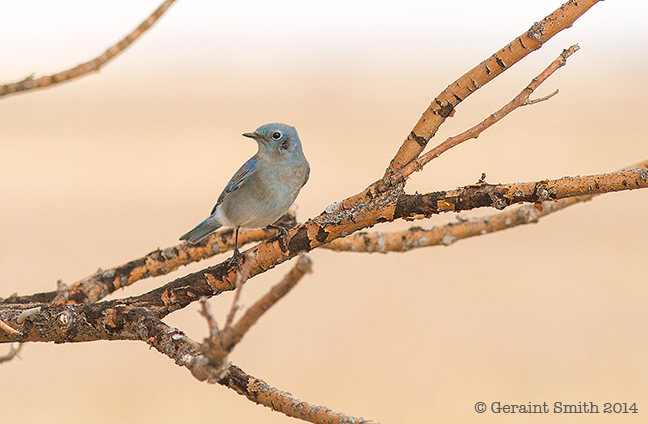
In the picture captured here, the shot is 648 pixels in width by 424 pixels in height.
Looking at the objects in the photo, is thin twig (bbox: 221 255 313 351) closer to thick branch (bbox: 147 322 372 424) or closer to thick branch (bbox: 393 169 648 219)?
thick branch (bbox: 147 322 372 424)

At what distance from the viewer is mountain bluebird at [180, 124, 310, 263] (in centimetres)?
444

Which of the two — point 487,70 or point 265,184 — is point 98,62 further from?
point 487,70

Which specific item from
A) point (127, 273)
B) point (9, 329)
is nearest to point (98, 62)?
point (127, 273)

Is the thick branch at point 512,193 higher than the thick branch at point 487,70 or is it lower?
lower

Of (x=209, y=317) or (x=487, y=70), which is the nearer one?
(x=209, y=317)

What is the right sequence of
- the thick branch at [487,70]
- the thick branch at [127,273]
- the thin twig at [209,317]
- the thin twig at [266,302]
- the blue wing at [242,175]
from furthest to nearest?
the blue wing at [242,175]
the thick branch at [127,273]
the thick branch at [487,70]
the thin twig at [209,317]
the thin twig at [266,302]

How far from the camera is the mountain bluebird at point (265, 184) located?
175 inches

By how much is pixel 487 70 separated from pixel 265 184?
2.04m

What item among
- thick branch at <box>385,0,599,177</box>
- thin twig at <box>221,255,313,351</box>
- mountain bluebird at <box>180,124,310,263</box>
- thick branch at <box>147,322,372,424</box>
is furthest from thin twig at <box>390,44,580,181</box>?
mountain bluebird at <box>180,124,310,263</box>

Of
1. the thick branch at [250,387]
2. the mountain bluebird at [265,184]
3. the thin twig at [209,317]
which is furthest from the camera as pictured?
the mountain bluebird at [265,184]

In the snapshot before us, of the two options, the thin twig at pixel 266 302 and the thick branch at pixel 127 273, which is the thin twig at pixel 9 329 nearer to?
the thick branch at pixel 127 273

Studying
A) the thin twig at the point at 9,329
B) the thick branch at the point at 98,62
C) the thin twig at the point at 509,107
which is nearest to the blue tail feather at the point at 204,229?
the thick branch at the point at 98,62

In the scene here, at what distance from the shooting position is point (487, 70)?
9.05ft

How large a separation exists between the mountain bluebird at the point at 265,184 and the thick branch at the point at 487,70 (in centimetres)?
156
